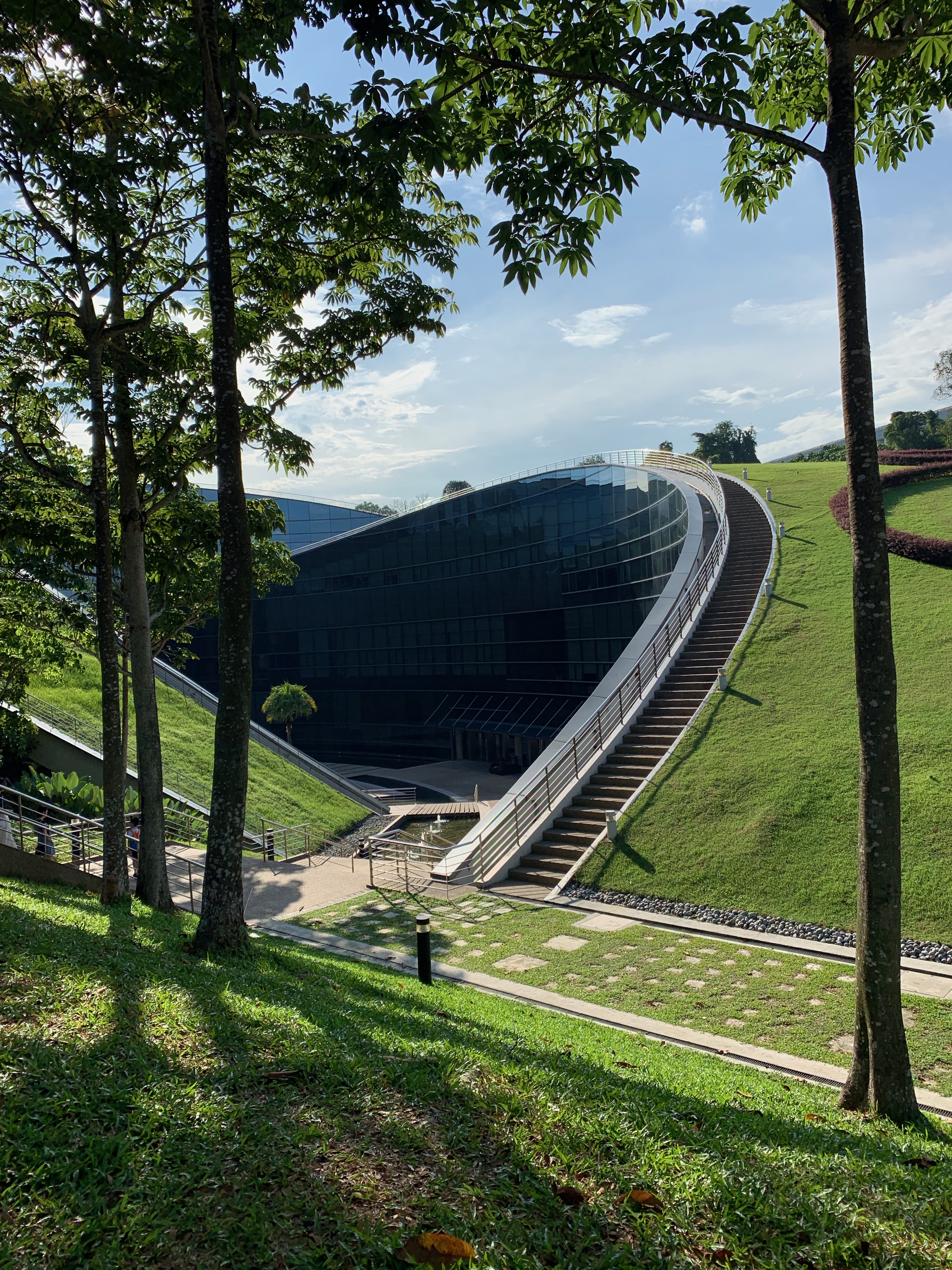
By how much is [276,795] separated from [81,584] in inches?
492

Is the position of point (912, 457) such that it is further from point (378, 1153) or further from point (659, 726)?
point (378, 1153)

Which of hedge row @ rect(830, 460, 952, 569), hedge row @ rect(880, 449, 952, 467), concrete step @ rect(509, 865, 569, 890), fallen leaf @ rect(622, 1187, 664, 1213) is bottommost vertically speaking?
concrete step @ rect(509, 865, 569, 890)

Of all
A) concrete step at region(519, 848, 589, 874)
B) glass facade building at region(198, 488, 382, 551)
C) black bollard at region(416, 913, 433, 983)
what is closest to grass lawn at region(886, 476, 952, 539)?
concrete step at region(519, 848, 589, 874)

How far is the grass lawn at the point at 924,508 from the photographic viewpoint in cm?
2119

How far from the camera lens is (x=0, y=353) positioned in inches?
401

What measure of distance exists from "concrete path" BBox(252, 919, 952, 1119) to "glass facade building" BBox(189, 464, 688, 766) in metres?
19.6

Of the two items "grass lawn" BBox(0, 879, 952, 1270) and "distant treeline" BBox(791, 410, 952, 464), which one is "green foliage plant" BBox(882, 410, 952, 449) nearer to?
"distant treeline" BBox(791, 410, 952, 464)

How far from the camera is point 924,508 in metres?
23.2

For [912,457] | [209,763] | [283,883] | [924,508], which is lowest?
[283,883]

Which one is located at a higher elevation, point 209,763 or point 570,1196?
point 570,1196

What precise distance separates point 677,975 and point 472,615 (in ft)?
98.5

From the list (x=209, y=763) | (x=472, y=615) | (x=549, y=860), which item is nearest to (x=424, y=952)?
(x=549, y=860)

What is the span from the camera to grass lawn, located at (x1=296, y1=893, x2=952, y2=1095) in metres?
7.57

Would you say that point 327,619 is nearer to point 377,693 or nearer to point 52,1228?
point 377,693
